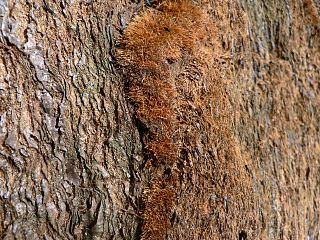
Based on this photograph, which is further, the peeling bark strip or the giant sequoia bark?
the peeling bark strip

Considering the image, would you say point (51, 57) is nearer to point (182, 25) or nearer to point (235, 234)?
point (182, 25)

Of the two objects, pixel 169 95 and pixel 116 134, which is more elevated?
pixel 169 95

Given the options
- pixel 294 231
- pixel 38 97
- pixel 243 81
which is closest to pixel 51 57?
pixel 38 97

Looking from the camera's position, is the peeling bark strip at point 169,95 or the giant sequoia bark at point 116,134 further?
the peeling bark strip at point 169,95

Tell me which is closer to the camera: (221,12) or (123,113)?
(123,113)
